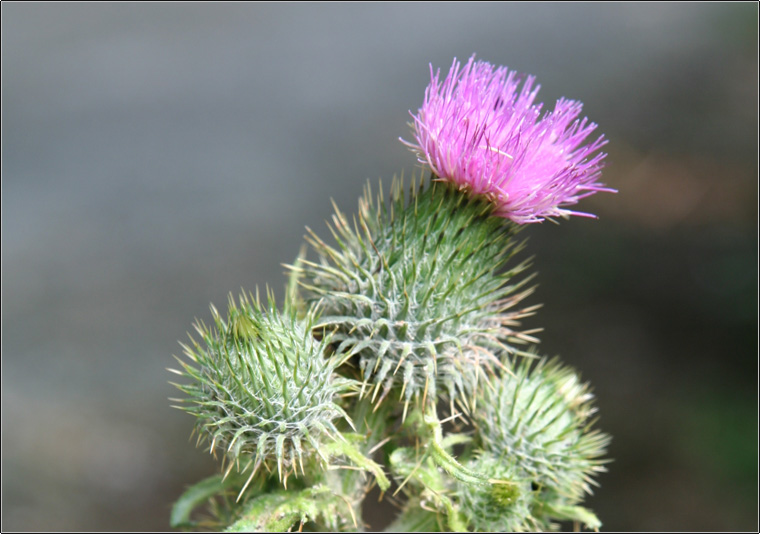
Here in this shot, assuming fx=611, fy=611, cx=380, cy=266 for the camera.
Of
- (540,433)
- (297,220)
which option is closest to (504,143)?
(540,433)

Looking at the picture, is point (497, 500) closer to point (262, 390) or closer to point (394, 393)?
point (394, 393)

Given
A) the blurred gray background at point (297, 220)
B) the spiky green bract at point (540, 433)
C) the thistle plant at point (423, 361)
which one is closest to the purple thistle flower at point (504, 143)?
the thistle plant at point (423, 361)

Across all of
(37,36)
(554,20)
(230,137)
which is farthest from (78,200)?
(554,20)

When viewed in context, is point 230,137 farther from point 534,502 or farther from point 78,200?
point 534,502

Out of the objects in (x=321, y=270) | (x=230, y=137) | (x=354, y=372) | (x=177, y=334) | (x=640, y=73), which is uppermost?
(x=640, y=73)

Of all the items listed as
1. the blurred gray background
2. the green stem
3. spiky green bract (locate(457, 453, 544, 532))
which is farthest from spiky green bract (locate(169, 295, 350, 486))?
the blurred gray background

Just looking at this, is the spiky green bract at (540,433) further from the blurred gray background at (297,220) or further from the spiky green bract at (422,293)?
the blurred gray background at (297,220)

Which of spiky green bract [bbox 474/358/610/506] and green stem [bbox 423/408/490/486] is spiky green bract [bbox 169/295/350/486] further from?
spiky green bract [bbox 474/358/610/506]
